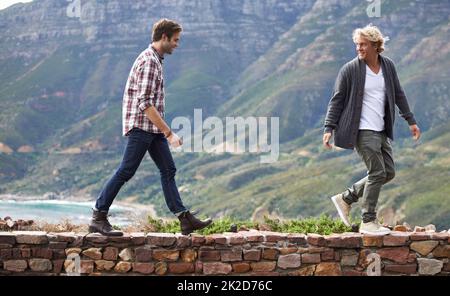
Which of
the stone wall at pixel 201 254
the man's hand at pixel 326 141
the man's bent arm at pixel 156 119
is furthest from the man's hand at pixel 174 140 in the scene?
the man's hand at pixel 326 141

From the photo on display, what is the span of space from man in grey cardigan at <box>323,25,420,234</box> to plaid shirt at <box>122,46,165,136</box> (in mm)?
1617

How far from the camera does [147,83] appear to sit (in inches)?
282

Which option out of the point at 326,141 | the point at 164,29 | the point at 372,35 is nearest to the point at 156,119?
the point at 164,29

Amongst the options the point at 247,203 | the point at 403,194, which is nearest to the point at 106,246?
the point at 403,194

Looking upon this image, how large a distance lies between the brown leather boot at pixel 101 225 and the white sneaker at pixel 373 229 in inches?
88.3

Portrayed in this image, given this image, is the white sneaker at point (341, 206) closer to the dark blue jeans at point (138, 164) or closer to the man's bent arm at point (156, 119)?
the dark blue jeans at point (138, 164)

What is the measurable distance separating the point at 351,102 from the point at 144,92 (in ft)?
6.38

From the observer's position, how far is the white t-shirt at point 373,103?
25.1 ft

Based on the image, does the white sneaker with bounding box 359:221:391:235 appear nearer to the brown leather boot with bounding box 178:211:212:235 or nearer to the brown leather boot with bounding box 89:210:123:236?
the brown leather boot with bounding box 178:211:212:235

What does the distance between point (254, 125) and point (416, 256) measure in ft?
380

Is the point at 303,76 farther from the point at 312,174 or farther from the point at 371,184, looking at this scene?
the point at 371,184

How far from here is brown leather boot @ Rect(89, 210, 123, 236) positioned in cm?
734

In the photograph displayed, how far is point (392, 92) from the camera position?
7734 millimetres

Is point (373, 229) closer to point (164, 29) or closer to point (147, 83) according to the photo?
point (147, 83)
